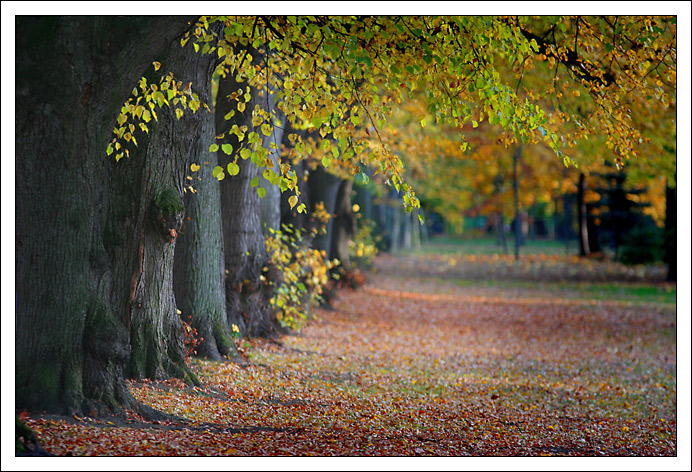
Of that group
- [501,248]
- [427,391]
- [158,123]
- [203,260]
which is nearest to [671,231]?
[427,391]

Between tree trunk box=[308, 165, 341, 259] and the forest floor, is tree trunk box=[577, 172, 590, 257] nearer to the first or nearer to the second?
the forest floor

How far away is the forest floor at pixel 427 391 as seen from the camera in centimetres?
585

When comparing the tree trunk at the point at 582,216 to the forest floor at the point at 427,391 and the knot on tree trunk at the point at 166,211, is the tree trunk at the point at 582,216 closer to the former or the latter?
the forest floor at the point at 427,391

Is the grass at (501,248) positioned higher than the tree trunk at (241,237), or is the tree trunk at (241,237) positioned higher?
the tree trunk at (241,237)

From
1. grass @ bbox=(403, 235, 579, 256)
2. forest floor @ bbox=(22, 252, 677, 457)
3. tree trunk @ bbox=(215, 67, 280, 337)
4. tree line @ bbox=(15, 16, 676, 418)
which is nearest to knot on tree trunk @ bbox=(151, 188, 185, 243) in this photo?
tree line @ bbox=(15, 16, 676, 418)

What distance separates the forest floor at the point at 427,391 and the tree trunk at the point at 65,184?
1.51 feet

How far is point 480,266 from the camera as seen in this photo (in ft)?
106

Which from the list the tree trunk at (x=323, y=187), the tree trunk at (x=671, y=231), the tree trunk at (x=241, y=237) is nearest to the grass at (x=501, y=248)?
the tree trunk at (x=671, y=231)

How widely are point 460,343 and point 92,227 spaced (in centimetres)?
926

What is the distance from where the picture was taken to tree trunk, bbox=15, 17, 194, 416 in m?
5.38

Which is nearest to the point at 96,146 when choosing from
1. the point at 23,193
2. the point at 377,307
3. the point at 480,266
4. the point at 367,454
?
the point at 23,193

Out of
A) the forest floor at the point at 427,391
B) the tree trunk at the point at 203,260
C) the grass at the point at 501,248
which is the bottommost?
the forest floor at the point at 427,391

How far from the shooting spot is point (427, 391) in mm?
8984
